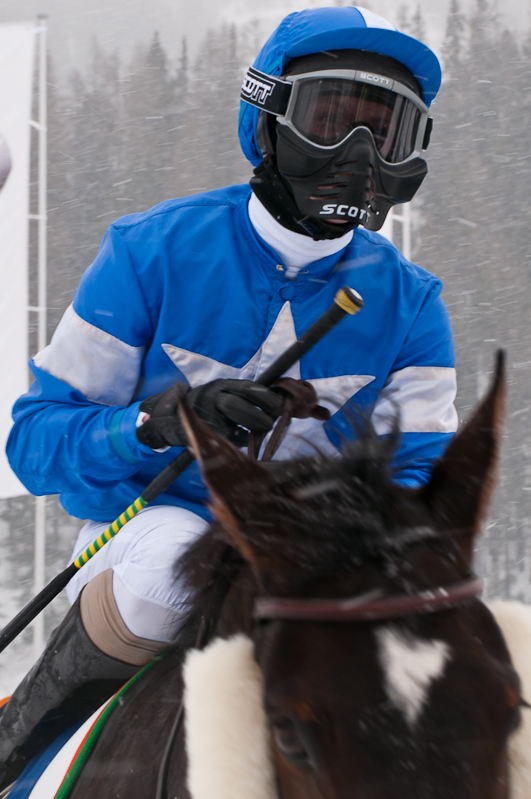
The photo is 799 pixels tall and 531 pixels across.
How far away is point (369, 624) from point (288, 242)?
1141mm

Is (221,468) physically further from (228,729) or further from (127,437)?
(127,437)

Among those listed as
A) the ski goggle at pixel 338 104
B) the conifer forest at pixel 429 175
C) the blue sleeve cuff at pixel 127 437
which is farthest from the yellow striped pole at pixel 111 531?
the conifer forest at pixel 429 175

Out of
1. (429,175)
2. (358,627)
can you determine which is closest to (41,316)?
(429,175)

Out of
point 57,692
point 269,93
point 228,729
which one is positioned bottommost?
point 57,692

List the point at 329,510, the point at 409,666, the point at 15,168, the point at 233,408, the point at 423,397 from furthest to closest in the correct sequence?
the point at 15,168 → the point at 423,397 → the point at 233,408 → the point at 329,510 → the point at 409,666

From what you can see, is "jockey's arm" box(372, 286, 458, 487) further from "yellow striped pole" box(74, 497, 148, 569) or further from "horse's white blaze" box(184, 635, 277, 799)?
"horse's white blaze" box(184, 635, 277, 799)

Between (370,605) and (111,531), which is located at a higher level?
(370,605)

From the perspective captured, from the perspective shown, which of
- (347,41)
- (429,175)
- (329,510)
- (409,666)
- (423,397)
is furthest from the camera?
(429,175)

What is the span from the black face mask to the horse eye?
47.1 inches

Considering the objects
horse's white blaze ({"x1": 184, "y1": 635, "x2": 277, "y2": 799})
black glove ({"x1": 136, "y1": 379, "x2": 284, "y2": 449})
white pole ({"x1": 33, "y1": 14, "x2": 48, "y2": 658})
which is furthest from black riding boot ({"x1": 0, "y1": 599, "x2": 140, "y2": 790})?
white pole ({"x1": 33, "y1": 14, "x2": 48, "y2": 658})

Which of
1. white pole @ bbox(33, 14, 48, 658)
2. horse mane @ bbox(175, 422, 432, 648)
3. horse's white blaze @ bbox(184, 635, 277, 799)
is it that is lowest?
white pole @ bbox(33, 14, 48, 658)

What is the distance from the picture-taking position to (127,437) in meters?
1.37

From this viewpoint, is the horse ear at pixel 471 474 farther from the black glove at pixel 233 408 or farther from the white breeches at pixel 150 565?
the white breeches at pixel 150 565

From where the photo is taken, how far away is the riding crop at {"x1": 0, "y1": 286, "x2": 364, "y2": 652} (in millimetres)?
1086
